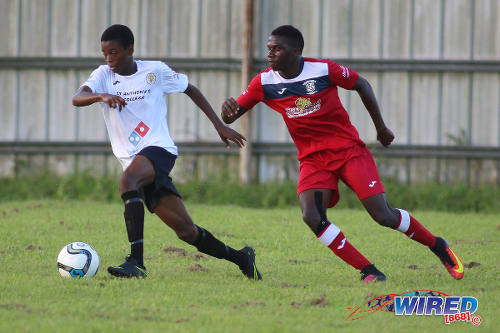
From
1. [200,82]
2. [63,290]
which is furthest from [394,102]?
[63,290]

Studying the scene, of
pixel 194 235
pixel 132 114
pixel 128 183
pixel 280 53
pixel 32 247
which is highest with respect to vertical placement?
pixel 280 53

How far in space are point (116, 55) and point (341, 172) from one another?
2.07m

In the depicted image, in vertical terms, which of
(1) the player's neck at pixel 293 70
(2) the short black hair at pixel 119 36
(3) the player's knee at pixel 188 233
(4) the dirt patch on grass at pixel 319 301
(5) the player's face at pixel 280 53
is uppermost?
(2) the short black hair at pixel 119 36

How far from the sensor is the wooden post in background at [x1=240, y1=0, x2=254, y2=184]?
481 inches

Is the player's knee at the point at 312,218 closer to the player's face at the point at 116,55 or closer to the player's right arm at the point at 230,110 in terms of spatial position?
the player's right arm at the point at 230,110

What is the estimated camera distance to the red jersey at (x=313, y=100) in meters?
6.29

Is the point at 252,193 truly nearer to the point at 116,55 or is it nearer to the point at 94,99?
the point at 116,55

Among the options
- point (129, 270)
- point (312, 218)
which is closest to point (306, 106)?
point (312, 218)

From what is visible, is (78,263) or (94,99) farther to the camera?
(78,263)

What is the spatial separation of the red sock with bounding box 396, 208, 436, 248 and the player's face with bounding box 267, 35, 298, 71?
5.09 feet

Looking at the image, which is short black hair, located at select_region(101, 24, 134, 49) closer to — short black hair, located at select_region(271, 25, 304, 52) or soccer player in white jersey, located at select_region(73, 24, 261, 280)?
soccer player in white jersey, located at select_region(73, 24, 261, 280)

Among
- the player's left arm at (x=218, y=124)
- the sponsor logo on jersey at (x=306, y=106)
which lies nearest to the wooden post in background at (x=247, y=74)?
the player's left arm at (x=218, y=124)

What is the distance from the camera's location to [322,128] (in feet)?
20.8

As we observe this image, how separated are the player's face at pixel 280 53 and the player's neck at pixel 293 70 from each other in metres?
0.04
